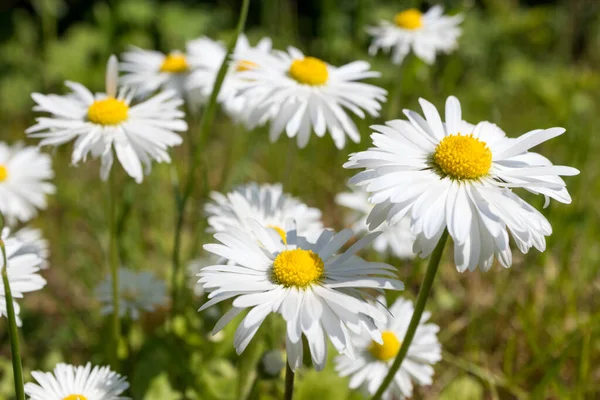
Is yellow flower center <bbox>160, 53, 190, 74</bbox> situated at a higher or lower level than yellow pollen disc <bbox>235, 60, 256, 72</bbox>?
higher

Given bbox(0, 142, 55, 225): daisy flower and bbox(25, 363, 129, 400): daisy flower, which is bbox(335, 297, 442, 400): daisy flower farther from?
bbox(0, 142, 55, 225): daisy flower

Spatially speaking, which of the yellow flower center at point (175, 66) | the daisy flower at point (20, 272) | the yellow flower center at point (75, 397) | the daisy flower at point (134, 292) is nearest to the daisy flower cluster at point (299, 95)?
the yellow flower center at point (175, 66)

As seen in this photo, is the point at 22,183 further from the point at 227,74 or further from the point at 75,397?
the point at 75,397

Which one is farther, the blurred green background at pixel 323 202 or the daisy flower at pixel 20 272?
the blurred green background at pixel 323 202

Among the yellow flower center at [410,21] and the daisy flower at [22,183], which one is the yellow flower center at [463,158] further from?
the yellow flower center at [410,21]

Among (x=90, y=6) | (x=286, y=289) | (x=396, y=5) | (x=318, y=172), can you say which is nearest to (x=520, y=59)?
(x=396, y=5)

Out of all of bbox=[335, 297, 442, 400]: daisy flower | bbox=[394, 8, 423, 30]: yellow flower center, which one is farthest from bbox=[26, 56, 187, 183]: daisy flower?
bbox=[394, 8, 423, 30]: yellow flower center
